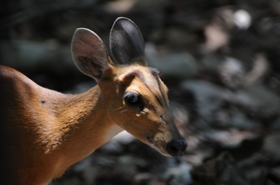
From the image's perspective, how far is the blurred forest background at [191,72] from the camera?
4773mm

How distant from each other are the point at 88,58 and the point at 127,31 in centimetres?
34

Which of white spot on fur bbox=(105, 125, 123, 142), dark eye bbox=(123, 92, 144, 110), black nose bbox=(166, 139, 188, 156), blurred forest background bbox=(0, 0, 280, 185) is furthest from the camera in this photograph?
blurred forest background bbox=(0, 0, 280, 185)

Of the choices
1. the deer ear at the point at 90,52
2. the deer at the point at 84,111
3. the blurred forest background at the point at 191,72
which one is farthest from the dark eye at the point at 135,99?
the blurred forest background at the point at 191,72

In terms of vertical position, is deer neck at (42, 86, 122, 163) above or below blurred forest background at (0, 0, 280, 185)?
above

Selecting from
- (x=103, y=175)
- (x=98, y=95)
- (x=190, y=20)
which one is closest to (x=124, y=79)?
(x=98, y=95)

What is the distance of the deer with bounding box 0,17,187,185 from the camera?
3.36 meters

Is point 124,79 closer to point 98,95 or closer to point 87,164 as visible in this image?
point 98,95

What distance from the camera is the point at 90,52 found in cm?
346

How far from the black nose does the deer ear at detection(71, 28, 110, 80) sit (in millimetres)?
574

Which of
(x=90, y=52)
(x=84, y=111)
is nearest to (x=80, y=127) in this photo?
(x=84, y=111)

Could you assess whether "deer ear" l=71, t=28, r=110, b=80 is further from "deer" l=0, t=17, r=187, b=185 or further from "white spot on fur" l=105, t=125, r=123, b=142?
"white spot on fur" l=105, t=125, r=123, b=142

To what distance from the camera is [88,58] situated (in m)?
3.48

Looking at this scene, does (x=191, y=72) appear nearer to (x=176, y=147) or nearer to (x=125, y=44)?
(x=125, y=44)

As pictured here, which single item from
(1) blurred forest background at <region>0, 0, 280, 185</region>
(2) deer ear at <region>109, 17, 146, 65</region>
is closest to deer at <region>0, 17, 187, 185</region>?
(2) deer ear at <region>109, 17, 146, 65</region>
